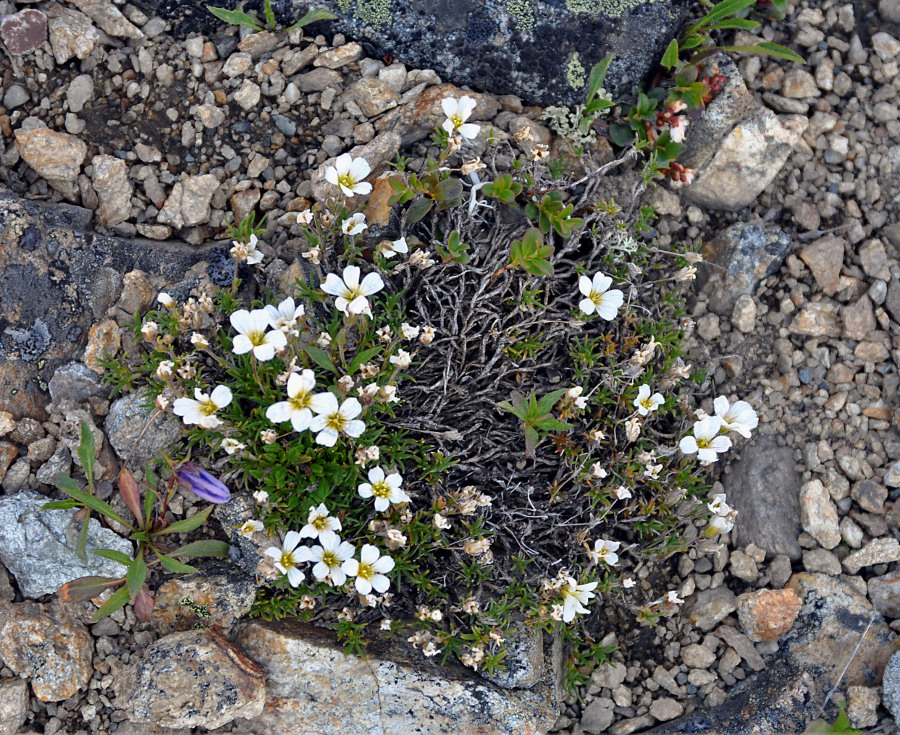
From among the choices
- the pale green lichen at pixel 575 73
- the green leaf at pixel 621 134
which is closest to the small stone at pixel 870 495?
the green leaf at pixel 621 134

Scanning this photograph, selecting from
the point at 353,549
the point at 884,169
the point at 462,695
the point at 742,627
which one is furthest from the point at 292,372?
the point at 884,169

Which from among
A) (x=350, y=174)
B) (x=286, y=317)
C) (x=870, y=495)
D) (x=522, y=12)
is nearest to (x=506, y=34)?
(x=522, y=12)

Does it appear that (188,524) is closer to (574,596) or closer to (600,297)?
(574,596)

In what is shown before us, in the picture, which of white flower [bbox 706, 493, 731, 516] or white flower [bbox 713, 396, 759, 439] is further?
white flower [bbox 706, 493, 731, 516]

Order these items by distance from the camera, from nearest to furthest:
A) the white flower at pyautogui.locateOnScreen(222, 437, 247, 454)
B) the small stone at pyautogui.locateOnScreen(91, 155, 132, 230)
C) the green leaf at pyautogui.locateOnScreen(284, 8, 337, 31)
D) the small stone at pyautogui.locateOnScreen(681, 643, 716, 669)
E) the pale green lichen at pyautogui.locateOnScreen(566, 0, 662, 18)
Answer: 1. the white flower at pyautogui.locateOnScreen(222, 437, 247, 454)
2. the small stone at pyautogui.locateOnScreen(681, 643, 716, 669)
3. the small stone at pyautogui.locateOnScreen(91, 155, 132, 230)
4. the green leaf at pyautogui.locateOnScreen(284, 8, 337, 31)
5. the pale green lichen at pyautogui.locateOnScreen(566, 0, 662, 18)

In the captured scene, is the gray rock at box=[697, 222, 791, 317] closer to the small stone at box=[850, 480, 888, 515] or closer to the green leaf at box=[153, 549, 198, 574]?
the small stone at box=[850, 480, 888, 515]

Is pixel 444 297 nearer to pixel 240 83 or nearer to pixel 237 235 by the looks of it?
pixel 237 235

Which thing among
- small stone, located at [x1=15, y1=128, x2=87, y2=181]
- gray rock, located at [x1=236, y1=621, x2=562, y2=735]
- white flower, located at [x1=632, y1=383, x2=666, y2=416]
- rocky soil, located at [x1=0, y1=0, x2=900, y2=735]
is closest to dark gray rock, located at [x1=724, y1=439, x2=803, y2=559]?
rocky soil, located at [x1=0, y1=0, x2=900, y2=735]
